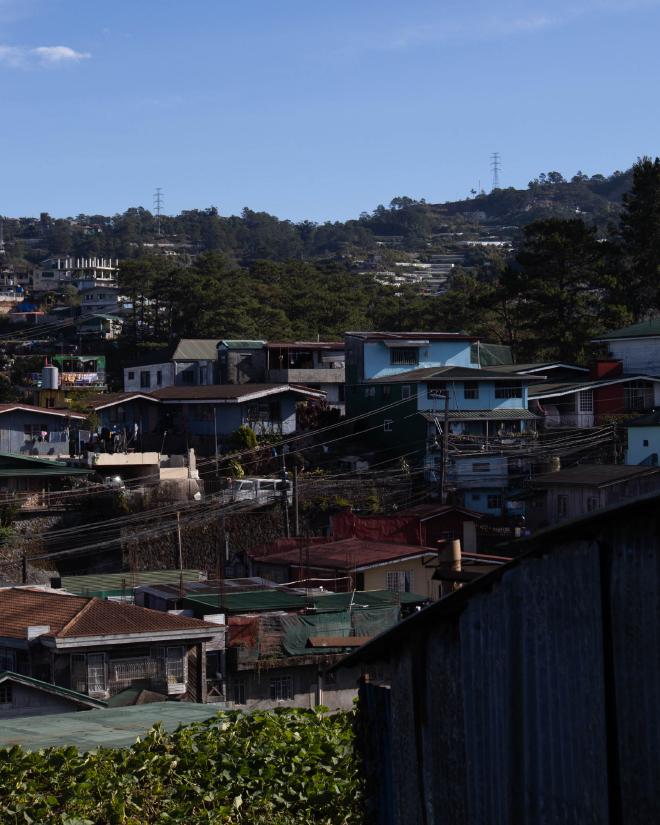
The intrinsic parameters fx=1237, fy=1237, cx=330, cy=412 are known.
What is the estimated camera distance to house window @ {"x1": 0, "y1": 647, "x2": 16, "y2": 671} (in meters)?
18.7

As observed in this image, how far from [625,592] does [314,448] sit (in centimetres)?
3622

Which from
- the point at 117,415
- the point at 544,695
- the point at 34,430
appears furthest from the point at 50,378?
the point at 544,695

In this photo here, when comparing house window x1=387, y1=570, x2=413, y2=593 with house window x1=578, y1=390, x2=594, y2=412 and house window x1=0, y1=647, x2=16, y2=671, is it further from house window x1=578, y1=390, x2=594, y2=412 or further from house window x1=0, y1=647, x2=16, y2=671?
house window x1=578, y1=390, x2=594, y2=412

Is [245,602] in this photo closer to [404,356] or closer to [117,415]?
[404,356]

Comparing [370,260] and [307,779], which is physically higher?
[370,260]

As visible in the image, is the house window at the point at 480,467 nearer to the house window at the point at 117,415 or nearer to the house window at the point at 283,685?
the house window at the point at 117,415

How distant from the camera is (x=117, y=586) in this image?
87.8 feet

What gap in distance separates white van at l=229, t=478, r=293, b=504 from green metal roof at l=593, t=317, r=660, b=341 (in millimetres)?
15435

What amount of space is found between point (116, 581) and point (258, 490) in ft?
28.3

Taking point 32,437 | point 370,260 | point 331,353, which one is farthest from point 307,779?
point 370,260

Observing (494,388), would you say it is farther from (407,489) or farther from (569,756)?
(569,756)

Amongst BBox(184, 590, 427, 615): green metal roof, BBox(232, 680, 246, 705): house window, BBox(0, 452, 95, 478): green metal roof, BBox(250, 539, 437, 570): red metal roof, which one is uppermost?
BBox(0, 452, 95, 478): green metal roof

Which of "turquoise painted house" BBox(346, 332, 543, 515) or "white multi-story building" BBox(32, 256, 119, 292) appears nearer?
"turquoise painted house" BBox(346, 332, 543, 515)

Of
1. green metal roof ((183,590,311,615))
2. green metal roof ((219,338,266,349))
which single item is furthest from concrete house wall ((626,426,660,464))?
green metal roof ((219,338,266,349))
